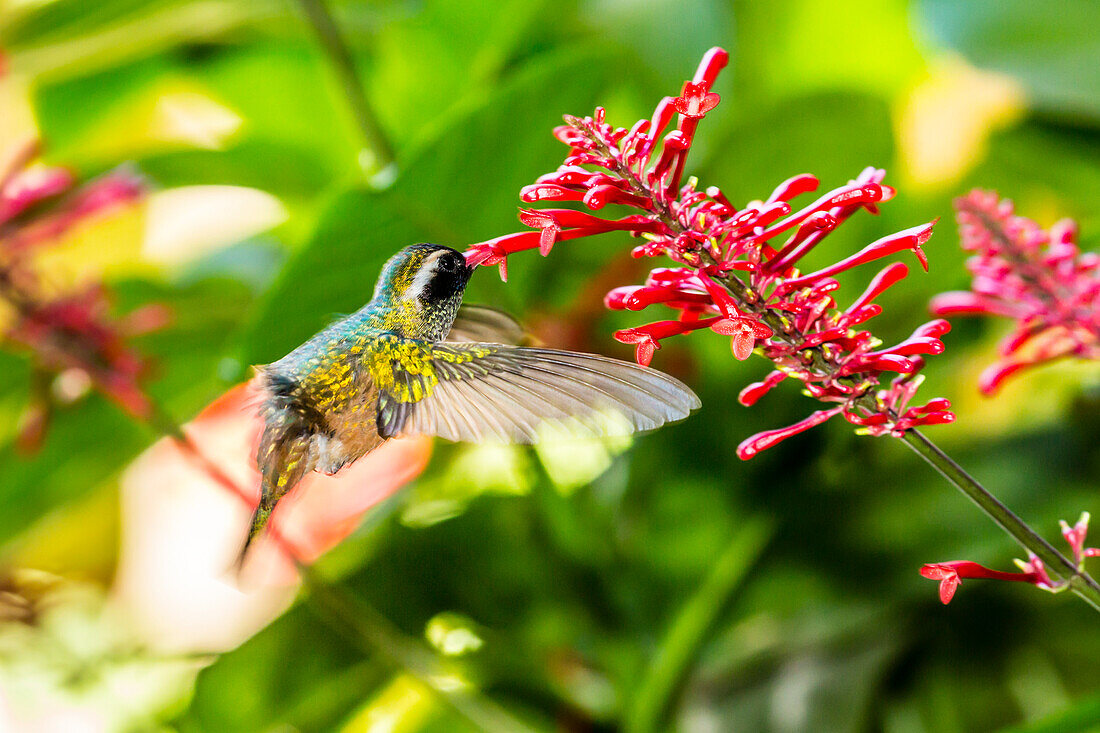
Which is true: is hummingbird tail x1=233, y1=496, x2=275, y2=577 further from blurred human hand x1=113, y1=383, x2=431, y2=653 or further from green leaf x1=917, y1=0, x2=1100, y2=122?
green leaf x1=917, y1=0, x2=1100, y2=122

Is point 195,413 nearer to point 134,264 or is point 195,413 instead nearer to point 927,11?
point 134,264

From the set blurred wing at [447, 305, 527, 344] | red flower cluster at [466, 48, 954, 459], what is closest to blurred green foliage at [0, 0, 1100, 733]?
blurred wing at [447, 305, 527, 344]

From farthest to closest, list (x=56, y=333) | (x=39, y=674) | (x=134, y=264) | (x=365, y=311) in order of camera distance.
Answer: (x=134, y=264)
(x=39, y=674)
(x=56, y=333)
(x=365, y=311)

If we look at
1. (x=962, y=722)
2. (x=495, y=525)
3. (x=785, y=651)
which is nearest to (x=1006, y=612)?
(x=962, y=722)

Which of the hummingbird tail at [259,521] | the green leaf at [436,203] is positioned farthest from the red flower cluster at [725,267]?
the green leaf at [436,203]

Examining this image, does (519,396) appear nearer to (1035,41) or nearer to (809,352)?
(809,352)

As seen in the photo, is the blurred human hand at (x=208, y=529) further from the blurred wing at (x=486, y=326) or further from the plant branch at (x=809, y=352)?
the plant branch at (x=809, y=352)

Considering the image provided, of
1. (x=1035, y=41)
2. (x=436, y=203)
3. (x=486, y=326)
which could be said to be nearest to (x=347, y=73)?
(x=436, y=203)

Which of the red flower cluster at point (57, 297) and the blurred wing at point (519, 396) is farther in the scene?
the red flower cluster at point (57, 297)
